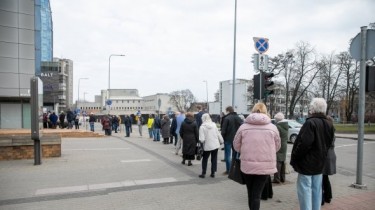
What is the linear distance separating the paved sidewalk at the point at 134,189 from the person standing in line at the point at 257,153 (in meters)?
1.16

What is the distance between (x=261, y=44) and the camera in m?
10.0

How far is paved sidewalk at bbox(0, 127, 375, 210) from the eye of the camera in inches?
225

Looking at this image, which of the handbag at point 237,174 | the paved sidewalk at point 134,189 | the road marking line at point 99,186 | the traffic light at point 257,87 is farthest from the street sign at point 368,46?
the road marking line at point 99,186

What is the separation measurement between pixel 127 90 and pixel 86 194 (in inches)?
4741

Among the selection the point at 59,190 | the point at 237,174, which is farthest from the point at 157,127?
the point at 237,174

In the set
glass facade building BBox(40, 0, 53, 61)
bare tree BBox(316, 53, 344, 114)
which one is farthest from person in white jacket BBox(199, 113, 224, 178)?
glass facade building BBox(40, 0, 53, 61)

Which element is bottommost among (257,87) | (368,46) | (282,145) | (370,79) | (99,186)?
(99,186)

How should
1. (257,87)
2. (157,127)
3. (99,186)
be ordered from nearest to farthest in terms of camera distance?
(99,186) < (257,87) < (157,127)

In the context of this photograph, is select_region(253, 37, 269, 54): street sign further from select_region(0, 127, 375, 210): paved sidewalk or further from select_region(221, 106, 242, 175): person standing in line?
select_region(0, 127, 375, 210): paved sidewalk

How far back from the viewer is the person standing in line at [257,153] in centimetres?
452

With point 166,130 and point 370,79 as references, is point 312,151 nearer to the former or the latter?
point 370,79

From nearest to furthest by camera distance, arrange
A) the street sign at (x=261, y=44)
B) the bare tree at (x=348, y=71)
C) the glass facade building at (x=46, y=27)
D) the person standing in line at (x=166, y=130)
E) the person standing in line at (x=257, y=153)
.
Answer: the person standing in line at (x=257, y=153) → the street sign at (x=261, y=44) → the person standing in line at (x=166, y=130) → the bare tree at (x=348, y=71) → the glass facade building at (x=46, y=27)

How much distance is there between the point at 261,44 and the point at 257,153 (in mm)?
6198

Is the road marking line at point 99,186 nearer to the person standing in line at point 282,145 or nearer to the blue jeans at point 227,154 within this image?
the blue jeans at point 227,154
